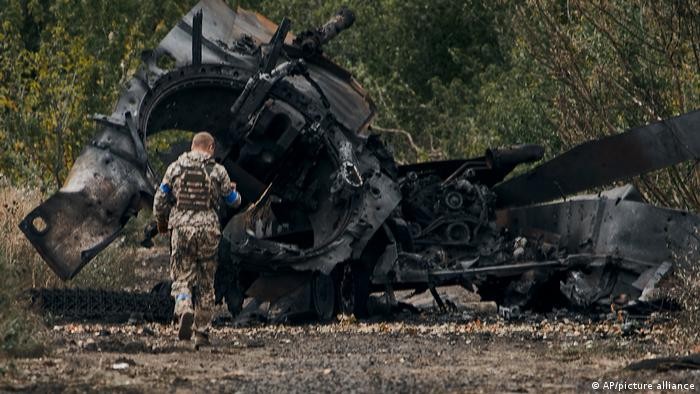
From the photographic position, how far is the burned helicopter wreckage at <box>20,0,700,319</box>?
20.1m

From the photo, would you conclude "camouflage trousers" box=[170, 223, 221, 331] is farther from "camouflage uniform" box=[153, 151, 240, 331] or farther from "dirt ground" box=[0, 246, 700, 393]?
"dirt ground" box=[0, 246, 700, 393]

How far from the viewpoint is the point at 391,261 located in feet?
67.7

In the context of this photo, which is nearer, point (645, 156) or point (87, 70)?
point (645, 156)

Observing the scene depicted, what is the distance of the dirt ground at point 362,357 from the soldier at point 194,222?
312 millimetres

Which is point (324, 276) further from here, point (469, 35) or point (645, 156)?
point (469, 35)

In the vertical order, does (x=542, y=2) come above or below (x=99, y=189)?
above

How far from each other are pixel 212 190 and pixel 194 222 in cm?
30

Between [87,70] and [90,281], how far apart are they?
795 cm

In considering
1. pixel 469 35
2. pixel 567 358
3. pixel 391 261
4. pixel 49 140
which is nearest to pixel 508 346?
pixel 567 358

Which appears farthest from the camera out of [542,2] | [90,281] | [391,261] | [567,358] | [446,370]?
[542,2]

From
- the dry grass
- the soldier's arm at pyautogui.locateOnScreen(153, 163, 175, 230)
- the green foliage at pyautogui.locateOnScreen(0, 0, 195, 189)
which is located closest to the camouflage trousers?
the soldier's arm at pyautogui.locateOnScreen(153, 163, 175, 230)

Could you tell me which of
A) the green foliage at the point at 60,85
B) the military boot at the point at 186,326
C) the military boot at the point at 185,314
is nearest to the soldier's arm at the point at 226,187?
the military boot at the point at 185,314

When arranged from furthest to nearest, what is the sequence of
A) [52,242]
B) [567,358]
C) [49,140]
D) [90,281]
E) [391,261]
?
[49,140] < [90,281] < [391,261] < [52,242] < [567,358]

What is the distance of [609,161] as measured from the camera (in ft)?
71.2
